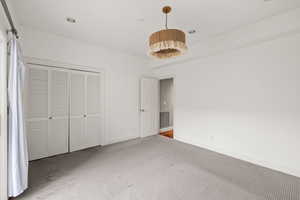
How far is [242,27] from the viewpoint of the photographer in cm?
262

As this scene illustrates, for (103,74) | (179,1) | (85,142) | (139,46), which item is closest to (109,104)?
(103,74)

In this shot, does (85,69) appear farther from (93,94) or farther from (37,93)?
(37,93)

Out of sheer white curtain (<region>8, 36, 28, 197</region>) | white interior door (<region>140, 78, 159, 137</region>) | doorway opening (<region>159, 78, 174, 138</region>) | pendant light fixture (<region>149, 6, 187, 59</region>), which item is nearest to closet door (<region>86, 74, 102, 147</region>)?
white interior door (<region>140, 78, 159, 137</region>)

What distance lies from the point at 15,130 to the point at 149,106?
3.42 metres

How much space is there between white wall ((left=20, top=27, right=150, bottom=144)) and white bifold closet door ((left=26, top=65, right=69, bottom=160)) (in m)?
0.42

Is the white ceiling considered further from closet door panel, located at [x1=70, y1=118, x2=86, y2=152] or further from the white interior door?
closet door panel, located at [x1=70, y1=118, x2=86, y2=152]

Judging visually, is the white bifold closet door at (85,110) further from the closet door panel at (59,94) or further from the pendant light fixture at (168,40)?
the pendant light fixture at (168,40)

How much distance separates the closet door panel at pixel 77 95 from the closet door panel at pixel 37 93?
496 mm

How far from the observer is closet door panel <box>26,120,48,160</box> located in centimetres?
270

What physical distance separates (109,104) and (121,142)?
1181 mm

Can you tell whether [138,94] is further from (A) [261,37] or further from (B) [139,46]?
(A) [261,37]

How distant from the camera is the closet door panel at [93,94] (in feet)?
11.3

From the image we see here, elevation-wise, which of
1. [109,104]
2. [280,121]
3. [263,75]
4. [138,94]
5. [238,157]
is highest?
[263,75]

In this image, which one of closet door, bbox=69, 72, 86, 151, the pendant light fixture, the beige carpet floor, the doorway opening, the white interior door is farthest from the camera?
the doorway opening
